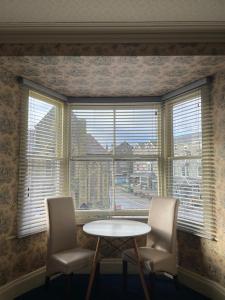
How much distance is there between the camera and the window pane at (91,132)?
11.3 ft

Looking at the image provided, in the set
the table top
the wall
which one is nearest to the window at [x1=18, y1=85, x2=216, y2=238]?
the wall

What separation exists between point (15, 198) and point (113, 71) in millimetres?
1722

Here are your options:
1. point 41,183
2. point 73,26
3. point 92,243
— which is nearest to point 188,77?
point 73,26

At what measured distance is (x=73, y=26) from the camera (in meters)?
2.22

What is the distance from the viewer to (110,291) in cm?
272

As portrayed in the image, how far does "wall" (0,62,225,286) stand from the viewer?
2.51m

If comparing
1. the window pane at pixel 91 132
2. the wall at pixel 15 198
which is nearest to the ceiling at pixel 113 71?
the wall at pixel 15 198

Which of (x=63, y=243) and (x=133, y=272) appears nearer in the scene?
(x=63, y=243)

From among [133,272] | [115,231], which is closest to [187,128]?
[115,231]

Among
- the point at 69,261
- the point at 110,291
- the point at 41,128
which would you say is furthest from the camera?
the point at 41,128

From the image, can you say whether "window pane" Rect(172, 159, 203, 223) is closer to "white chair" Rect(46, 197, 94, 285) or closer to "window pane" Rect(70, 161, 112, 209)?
"window pane" Rect(70, 161, 112, 209)

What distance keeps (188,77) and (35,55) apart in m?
1.65

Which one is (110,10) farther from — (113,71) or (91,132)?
(91,132)

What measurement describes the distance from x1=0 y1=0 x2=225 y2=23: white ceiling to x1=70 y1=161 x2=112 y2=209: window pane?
1858mm
